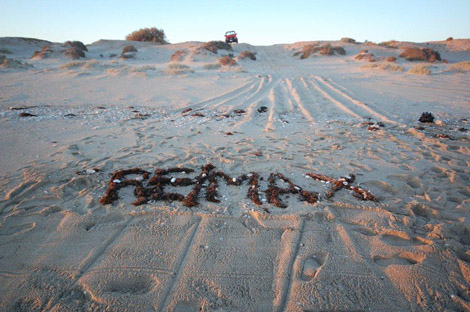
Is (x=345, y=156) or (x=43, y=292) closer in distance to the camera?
(x=43, y=292)

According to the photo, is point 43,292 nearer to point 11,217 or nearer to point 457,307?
point 11,217

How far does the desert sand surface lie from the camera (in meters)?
2.07

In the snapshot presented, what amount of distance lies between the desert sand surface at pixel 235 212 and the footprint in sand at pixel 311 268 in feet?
0.04

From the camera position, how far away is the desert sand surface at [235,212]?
81.4 inches

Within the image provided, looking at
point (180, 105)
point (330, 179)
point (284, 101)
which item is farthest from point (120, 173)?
point (284, 101)

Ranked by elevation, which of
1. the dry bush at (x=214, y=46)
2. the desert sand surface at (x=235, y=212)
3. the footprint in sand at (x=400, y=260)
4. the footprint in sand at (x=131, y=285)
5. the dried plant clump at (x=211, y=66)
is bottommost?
the footprint in sand at (x=131, y=285)

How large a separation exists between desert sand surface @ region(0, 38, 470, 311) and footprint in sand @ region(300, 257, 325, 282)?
0.01 meters

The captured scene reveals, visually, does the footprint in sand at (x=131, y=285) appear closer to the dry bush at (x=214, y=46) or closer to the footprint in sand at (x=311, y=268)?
the footprint in sand at (x=311, y=268)

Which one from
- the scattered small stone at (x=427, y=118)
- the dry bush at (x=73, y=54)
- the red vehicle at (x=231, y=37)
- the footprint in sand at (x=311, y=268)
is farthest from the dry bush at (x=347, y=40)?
the footprint in sand at (x=311, y=268)

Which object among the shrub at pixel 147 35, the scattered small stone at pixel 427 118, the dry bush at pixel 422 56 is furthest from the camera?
the shrub at pixel 147 35

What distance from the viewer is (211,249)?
96.5 inches

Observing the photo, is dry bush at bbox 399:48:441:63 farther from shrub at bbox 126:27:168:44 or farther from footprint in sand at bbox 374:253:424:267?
shrub at bbox 126:27:168:44

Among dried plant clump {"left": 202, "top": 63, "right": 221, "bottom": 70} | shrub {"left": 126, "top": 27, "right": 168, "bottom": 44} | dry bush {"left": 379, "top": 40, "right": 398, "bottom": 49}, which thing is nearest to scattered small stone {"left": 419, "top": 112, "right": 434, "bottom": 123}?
dried plant clump {"left": 202, "top": 63, "right": 221, "bottom": 70}

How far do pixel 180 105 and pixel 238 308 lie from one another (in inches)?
257
